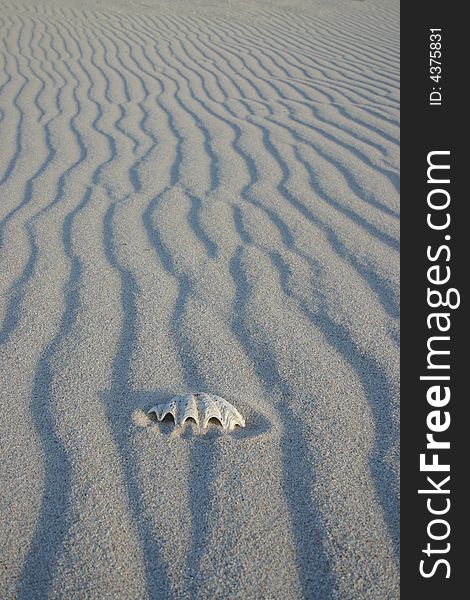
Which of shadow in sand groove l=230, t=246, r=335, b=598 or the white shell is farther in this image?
the white shell

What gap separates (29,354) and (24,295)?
1.49 feet

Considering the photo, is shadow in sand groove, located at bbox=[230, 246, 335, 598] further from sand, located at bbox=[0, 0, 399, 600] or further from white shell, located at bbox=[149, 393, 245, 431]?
white shell, located at bbox=[149, 393, 245, 431]

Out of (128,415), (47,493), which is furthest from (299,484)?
(47,493)

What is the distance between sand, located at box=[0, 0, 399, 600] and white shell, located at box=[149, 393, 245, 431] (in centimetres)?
4

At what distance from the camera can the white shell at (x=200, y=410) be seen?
1.77 metres

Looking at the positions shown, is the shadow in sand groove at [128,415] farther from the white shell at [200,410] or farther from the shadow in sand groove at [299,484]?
the shadow in sand groove at [299,484]

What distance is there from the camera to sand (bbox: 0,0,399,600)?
4.66 feet

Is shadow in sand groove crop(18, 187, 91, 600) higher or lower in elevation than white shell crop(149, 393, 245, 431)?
lower

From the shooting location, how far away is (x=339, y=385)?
6.56ft

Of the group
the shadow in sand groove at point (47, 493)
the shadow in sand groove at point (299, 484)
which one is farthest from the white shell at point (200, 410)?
the shadow in sand groove at point (47, 493)

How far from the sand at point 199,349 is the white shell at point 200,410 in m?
0.04

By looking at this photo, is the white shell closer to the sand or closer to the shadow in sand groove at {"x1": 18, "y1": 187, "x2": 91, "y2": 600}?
the sand

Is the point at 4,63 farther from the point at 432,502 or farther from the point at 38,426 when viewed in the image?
the point at 432,502

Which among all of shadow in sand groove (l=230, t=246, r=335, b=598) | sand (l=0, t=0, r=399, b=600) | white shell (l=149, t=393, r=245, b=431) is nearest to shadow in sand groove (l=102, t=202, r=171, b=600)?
sand (l=0, t=0, r=399, b=600)
